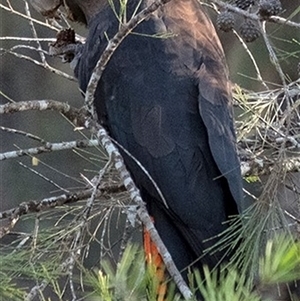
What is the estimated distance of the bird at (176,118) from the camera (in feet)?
5.11

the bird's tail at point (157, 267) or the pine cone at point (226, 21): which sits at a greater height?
the pine cone at point (226, 21)

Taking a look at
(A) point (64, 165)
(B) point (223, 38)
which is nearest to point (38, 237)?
(B) point (223, 38)

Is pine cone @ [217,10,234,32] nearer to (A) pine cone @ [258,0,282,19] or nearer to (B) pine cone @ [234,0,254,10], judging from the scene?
(B) pine cone @ [234,0,254,10]

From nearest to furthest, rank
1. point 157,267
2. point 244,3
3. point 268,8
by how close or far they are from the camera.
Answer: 1. point 157,267
2. point 268,8
3. point 244,3

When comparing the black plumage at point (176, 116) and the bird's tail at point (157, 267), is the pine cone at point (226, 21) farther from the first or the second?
the bird's tail at point (157, 267)

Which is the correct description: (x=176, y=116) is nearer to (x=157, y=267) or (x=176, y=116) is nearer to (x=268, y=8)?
(x=268, y=8)

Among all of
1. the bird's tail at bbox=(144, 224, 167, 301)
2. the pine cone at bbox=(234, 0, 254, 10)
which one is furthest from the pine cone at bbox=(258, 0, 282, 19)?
the bird's tail at bbox=(144, 224, 167, 301)

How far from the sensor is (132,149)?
1.64 metres

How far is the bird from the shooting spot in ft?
5.11

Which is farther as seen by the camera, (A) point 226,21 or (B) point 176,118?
(A) point 226,21

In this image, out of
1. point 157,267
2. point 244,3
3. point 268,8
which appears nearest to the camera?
point 157,267

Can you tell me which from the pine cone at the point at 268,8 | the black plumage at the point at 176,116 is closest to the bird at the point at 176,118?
the black plumage at the point at 176,116

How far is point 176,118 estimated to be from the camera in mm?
1618

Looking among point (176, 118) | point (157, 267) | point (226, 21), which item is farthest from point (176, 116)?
point (157, 267)
